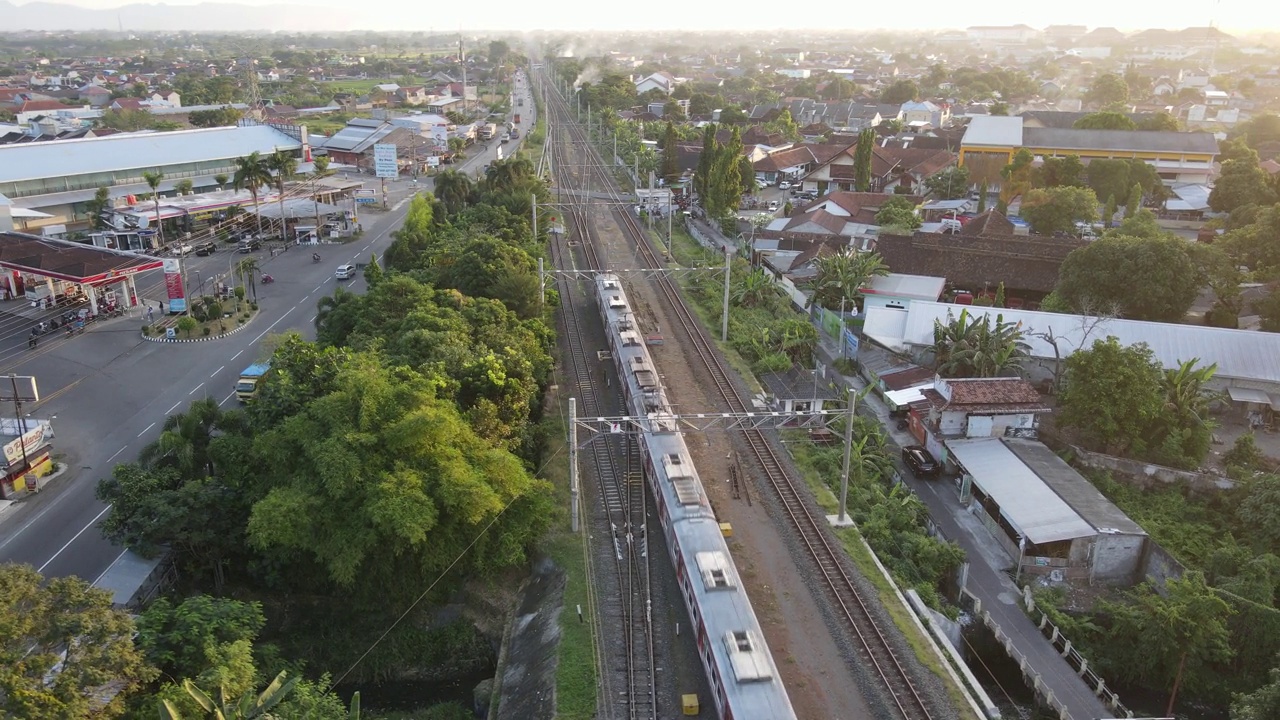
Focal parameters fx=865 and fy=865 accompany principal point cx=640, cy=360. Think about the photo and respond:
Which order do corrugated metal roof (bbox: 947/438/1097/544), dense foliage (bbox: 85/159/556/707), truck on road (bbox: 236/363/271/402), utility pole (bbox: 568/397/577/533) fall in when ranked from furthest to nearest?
1. truck on road (bbox: 236/363/271/402)
2. corrugated metal roof (bbox: 947/438/1097/544)
3. utility pole (bbox: 568/397/577/533)
4. dense foliage (bbox: 85/159/556/707)

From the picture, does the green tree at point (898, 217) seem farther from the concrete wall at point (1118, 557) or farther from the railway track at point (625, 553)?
the concrete wall at point (1118, 557)

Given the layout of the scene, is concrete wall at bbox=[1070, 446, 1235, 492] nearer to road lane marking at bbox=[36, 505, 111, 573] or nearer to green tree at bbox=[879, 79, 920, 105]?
road lane marking at bbox=[36, 505, 111, 573]

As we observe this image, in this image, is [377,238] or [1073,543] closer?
[1073,543]

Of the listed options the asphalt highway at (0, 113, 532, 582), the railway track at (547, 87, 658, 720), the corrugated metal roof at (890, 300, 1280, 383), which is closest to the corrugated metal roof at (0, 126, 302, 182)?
the asphalt highway at (0, 113, 532, 582)

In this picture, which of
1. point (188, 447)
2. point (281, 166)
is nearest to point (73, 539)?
point (188, 447)

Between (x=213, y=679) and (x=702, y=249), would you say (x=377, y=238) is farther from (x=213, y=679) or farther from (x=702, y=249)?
(x=213, y=679)

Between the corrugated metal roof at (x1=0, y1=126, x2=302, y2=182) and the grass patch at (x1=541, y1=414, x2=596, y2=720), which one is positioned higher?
the corrugated metal roof at (x1=0, y1=126, x2=302, y2=182)

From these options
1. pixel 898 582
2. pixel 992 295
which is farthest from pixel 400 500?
pixel 992 295
